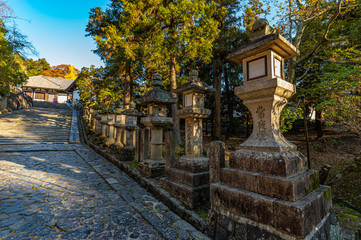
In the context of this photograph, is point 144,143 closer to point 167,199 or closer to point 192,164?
point 167,199

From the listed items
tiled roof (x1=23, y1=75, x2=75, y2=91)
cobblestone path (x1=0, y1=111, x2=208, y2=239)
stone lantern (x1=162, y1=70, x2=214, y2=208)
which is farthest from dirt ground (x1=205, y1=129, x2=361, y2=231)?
tiled roof (x1=23, y1=75, x2=75, y2=91)

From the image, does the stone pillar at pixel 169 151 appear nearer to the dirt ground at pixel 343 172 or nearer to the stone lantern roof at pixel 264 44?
the stone lantern roof at pixel 264 44

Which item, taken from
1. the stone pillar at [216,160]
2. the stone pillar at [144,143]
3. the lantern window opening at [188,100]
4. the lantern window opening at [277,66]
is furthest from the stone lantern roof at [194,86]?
the stone pillar at [144,143]

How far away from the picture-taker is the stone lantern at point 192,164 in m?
3.45

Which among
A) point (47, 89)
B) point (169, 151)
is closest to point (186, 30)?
point (169, 151)

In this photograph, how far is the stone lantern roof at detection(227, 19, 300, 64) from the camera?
242 centimetres

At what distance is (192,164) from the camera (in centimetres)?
371

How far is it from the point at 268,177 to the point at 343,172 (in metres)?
5.83

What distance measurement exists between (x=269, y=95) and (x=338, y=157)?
41.6 feet

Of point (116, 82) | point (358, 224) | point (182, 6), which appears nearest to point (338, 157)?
point (358, 224)

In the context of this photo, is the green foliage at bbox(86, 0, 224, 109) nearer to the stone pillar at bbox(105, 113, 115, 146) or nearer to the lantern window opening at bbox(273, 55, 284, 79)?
the stone pillar at bbox(105, 113, 115, 146)

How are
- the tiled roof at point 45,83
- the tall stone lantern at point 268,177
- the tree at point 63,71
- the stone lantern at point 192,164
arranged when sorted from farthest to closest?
the tree at point 63,71, the tiled roof at point 45,83, the stone lantern at point 192,164, the tall stone lantern at point 268,177

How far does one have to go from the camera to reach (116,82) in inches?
533

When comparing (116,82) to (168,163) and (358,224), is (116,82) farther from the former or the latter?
(358,224)
